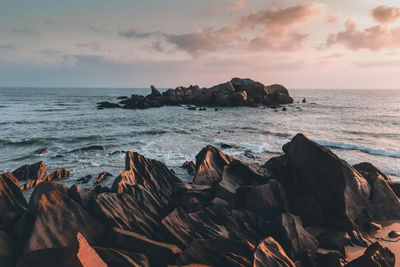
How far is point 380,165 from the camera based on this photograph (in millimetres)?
11742

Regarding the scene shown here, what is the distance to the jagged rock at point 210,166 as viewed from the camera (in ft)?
23.3

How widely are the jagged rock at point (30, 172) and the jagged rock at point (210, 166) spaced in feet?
22.7

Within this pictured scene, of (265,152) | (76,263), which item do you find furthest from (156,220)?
(265,152)

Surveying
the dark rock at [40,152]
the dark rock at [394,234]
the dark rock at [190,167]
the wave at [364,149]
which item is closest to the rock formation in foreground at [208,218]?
the dark rock at [394,234]

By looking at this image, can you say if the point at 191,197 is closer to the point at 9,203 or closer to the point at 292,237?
the point at 292,237

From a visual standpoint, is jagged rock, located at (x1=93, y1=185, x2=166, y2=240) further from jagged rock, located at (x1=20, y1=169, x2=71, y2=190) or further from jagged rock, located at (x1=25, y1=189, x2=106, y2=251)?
jagged rock, located at (x1=20, y1=169, x2=71, y2=190)

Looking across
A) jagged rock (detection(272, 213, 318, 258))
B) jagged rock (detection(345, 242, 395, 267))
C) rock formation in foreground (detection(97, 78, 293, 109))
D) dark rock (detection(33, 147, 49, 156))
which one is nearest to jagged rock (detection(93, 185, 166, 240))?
jagged rock (detection(272, 213, 318, 258))

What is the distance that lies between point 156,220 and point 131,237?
1055 mm

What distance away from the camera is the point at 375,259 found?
Result: 3.76 m

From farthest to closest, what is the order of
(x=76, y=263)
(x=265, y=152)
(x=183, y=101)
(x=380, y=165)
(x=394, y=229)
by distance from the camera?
(x=183, y=101) → (x=265, y=152) → (x=380, y=165) → (x=394, y=229) → (x=76, y=263)

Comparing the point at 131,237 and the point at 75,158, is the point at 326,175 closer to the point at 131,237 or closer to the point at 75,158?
the point at 131,237

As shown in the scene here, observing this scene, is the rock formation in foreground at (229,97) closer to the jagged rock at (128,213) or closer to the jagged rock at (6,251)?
the jagged rock at (128,213)

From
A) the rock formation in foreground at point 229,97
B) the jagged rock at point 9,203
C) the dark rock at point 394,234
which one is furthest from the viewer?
the rock formation in foreground at point 229,97

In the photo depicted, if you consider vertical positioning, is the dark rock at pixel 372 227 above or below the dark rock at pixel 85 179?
above
